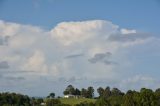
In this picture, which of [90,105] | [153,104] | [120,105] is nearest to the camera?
[153,104]

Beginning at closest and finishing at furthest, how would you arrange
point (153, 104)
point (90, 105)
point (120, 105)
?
1. point (153, 104)
2. point (120, 105)
3. point (90, 105)

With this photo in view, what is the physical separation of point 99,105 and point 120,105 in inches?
425

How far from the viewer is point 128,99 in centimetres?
17075

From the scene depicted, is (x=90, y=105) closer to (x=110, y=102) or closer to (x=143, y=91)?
(x=110, y=102)

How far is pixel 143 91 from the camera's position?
172750 mm

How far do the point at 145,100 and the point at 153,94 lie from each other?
640cm

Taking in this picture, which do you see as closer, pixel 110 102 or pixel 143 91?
pixel 143 91

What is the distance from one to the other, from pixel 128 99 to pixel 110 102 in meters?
18.8

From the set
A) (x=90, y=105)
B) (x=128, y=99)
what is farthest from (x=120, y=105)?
(x=90, y=105)

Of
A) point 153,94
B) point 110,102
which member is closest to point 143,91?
point 153,94

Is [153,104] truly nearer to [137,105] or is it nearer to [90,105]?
[137,105]

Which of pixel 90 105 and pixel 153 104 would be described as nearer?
pixel 153 104

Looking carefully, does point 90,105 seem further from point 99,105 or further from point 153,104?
point 153,104

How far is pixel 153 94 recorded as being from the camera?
567ft
